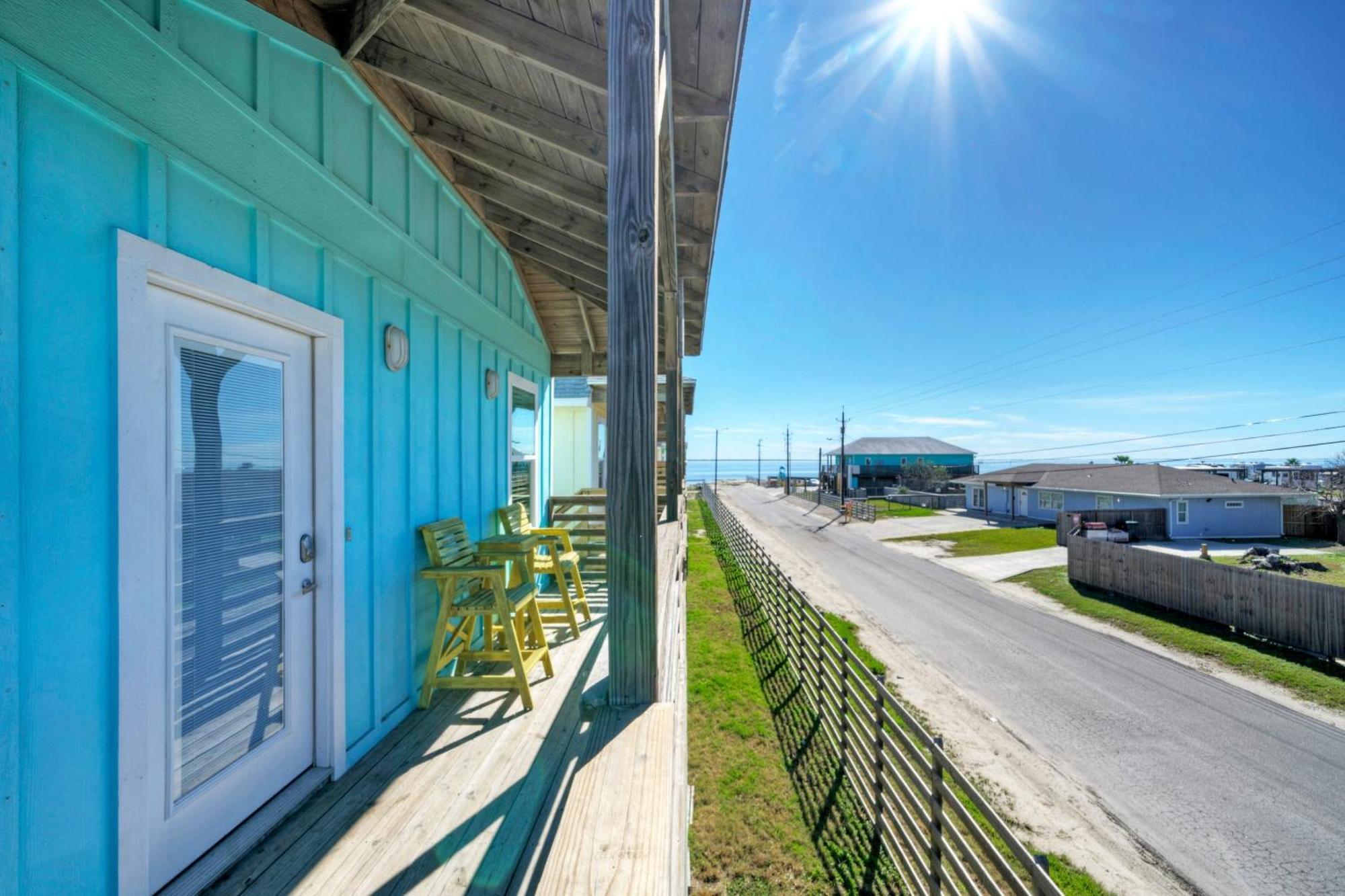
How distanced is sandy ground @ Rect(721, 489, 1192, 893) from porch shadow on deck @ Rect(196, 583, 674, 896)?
172 inches

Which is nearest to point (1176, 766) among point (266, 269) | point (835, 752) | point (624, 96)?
point (835, 752)

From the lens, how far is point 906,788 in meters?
3.73

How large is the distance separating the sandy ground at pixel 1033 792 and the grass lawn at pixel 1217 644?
185 inches

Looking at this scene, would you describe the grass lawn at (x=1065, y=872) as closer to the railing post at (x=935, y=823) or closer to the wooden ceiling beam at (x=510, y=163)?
the railing post at (x=935, y=823)

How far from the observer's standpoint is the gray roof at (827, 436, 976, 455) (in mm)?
43719

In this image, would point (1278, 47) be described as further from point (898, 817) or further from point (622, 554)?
point (622, 554)

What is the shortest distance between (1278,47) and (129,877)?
25354 mm

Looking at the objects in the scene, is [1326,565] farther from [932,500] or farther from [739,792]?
[932,500]

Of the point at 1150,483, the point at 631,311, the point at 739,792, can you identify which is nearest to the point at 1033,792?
the point at 739,792

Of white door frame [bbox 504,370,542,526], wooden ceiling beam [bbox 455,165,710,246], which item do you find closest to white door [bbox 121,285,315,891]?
wooden ceiling beam [bbox 455,165,710,246]

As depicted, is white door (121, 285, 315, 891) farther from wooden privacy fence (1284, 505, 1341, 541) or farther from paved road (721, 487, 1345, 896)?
wooden privacy fence (1284, 505, 1341, 541)

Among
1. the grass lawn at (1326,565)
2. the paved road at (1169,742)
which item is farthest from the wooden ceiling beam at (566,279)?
the grass lawn at (1326,565)

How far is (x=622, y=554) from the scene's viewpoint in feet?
→ 4.75

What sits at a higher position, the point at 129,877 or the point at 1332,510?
the point at 129,877
